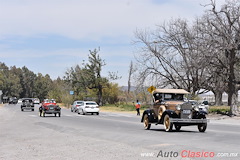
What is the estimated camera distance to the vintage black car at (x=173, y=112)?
20.5 m

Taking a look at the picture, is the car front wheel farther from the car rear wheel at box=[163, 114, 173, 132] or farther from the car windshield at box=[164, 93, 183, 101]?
the car windshield at box=[164, 93, 183, 101]

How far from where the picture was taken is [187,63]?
41.3 m

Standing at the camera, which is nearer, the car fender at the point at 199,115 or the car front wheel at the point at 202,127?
the car fender at the point at 199,115

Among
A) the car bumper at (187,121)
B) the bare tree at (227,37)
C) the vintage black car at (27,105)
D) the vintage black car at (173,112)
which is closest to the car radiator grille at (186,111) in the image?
the vintage black car at (173,112)

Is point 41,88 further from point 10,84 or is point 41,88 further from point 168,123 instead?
point 168,123

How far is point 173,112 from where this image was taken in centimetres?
2052

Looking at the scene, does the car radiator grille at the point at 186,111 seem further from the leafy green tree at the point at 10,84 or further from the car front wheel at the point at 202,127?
the leafy green tree at the point at 10,84

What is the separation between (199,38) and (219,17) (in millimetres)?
2461

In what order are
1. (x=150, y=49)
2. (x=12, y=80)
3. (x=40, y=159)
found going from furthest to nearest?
1. (x=12, y=80)
2. (x=150, y=49)
3. (x=40, y=159)

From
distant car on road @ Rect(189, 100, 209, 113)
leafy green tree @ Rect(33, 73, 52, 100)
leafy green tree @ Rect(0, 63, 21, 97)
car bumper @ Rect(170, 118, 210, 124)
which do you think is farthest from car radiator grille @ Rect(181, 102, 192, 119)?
leafy green tree @ Rect(33, 73, 52, 100)

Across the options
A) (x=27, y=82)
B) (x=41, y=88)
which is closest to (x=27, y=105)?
(x=41, y=88)

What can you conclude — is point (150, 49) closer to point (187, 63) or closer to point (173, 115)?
point (187, 63)

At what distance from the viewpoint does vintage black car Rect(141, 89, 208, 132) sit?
2052cm

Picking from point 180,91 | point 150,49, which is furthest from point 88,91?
point 180,91
